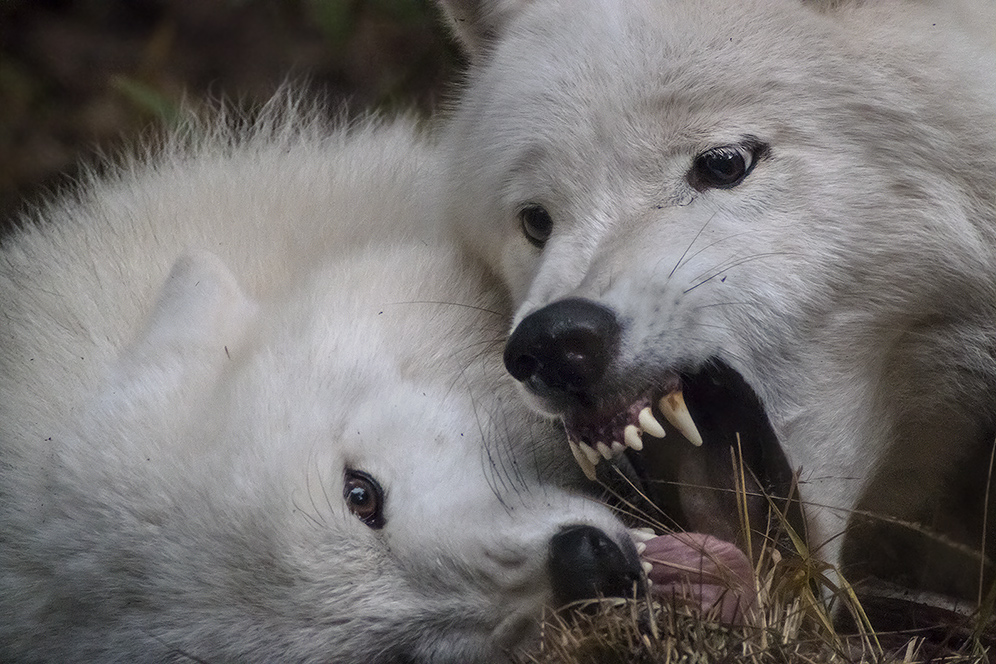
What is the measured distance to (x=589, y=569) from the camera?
2184 millimetres

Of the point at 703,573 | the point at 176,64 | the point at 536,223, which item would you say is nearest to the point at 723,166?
the point at 536,223

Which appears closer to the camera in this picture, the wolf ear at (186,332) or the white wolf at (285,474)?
the white wolf at (285,474)

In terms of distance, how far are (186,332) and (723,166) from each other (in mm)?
1279

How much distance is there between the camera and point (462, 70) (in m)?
3.08

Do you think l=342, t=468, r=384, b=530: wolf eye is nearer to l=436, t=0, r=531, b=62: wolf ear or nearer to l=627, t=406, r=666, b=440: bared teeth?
l=627, t=406, r=666, b=440: bared teeth

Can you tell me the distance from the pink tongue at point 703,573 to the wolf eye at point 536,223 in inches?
27.6

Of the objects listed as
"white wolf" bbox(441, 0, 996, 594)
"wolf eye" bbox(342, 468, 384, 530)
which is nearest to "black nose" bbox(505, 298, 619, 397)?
"white wolf" bbox(441, 0, 996, 594)

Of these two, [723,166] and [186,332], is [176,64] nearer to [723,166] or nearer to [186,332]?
[186,332]

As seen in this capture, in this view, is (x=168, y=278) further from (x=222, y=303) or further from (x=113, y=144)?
(x=113, y=144)

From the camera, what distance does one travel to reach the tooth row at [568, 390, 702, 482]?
2209 millimetres

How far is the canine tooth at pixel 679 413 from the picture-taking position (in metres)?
2.23

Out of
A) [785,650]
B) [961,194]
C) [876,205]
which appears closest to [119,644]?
[785,650]

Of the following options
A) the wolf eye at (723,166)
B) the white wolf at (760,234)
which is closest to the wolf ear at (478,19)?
the white wolf at (760,234)

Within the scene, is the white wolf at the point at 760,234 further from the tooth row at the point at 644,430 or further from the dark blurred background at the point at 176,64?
the dark blurred background at the point at 176,64
